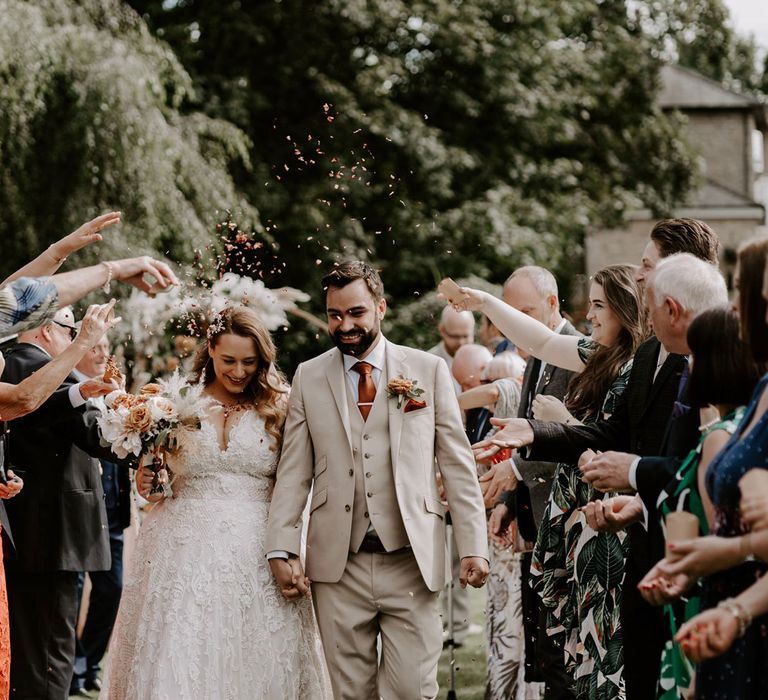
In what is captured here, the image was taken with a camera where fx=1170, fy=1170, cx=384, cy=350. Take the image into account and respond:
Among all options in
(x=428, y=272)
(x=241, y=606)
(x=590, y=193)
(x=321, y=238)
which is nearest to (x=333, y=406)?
(x=241, y=606)

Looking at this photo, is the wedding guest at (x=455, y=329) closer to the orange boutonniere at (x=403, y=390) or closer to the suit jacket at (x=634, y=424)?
the orange boutonniere at (x=403, y=390)

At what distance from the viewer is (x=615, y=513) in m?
4.10

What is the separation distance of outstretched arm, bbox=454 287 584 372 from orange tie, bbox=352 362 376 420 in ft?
2.28

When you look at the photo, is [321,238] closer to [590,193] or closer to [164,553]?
[590,193]

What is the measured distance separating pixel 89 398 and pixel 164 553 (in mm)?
1057

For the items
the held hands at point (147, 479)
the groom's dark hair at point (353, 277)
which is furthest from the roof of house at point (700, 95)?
the held hands at point (147, 479)

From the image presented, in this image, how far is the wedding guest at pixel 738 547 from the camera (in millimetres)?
3184

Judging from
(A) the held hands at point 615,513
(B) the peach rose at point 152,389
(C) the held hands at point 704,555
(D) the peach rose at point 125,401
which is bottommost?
(B) the peach rose at point 152,389

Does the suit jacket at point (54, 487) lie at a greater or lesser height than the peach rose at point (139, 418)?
lesser

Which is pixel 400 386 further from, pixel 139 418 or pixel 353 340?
pixel 139 418

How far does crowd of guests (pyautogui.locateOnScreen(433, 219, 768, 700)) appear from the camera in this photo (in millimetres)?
3279

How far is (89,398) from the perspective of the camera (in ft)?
19.9

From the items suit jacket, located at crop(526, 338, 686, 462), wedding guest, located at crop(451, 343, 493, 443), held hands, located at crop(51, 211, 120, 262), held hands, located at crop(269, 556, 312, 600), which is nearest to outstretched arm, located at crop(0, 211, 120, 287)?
held hands, located at crop(51, 211, 120, 262)

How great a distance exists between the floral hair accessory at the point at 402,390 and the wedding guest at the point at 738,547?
1.90 m
